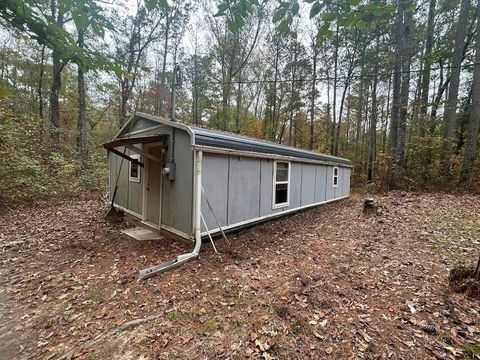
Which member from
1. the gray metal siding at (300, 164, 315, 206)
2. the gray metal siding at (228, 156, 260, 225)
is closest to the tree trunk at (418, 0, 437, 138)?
the gray metal siding at (300, 164, 315, 206)

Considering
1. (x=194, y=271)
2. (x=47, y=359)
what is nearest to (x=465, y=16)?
(x=194, y=271)

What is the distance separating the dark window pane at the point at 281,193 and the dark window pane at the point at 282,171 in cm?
22

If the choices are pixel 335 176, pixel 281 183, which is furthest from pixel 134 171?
pixel 335 176

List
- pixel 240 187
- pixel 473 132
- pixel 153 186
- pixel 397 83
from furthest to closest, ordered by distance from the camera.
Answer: pixel 397 83 < pixel 473 132 < pixel 153 186 < pixel 240 187

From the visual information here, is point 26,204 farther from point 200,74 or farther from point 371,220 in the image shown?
point 200,74

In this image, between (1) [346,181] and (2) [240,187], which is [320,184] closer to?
(1) [346,181]

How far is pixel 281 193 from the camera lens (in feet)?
24.5

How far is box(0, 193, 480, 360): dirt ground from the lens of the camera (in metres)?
2.53

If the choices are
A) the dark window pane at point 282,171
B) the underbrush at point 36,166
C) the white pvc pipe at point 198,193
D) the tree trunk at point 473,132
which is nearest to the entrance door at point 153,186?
the white pvc pipe at point 198,193

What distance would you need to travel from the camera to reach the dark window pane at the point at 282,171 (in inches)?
284

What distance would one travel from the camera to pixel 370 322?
9.43 feet

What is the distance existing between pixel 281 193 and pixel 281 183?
34 cm

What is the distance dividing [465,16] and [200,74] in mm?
14459

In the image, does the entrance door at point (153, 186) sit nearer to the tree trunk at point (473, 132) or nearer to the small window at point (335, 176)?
the small window at point (335, 176)
